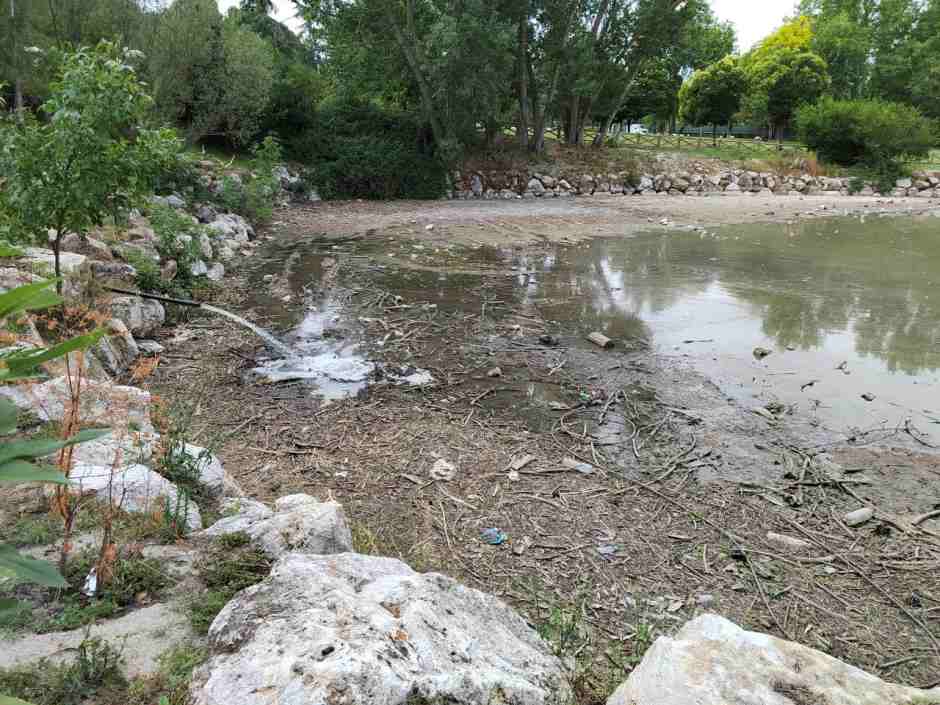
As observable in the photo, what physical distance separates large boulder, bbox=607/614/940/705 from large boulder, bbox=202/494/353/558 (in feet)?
4.32

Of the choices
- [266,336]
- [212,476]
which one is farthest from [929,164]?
[212,476]

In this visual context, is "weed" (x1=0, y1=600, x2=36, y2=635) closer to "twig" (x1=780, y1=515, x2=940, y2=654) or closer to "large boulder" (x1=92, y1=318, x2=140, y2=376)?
"large boulder" (x1=92, y1=318, x2=140, y2=376)

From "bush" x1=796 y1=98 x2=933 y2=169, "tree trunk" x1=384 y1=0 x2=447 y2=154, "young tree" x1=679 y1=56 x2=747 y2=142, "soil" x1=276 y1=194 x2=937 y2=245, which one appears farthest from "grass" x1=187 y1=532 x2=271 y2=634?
"young tree" x1=679 y1=56 x2=747 y2=142

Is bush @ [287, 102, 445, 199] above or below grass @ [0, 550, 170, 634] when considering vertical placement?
above

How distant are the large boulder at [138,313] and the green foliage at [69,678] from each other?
491 cm

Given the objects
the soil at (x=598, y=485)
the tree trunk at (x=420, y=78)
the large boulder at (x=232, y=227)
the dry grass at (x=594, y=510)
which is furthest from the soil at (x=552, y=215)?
the dry grass at (x=594, y=510)

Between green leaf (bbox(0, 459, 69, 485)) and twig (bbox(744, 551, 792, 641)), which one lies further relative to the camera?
twig (bbox(744, 551, 792, 641))

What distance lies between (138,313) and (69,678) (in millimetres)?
5336

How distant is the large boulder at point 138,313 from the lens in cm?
621

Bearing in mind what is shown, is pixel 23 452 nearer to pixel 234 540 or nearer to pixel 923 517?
pixel 234 540

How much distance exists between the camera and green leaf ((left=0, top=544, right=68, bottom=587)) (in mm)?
1080

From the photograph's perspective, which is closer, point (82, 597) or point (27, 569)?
point (27, 569)

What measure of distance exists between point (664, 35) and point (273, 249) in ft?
62.8

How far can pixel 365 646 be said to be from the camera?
1726 millimetres
